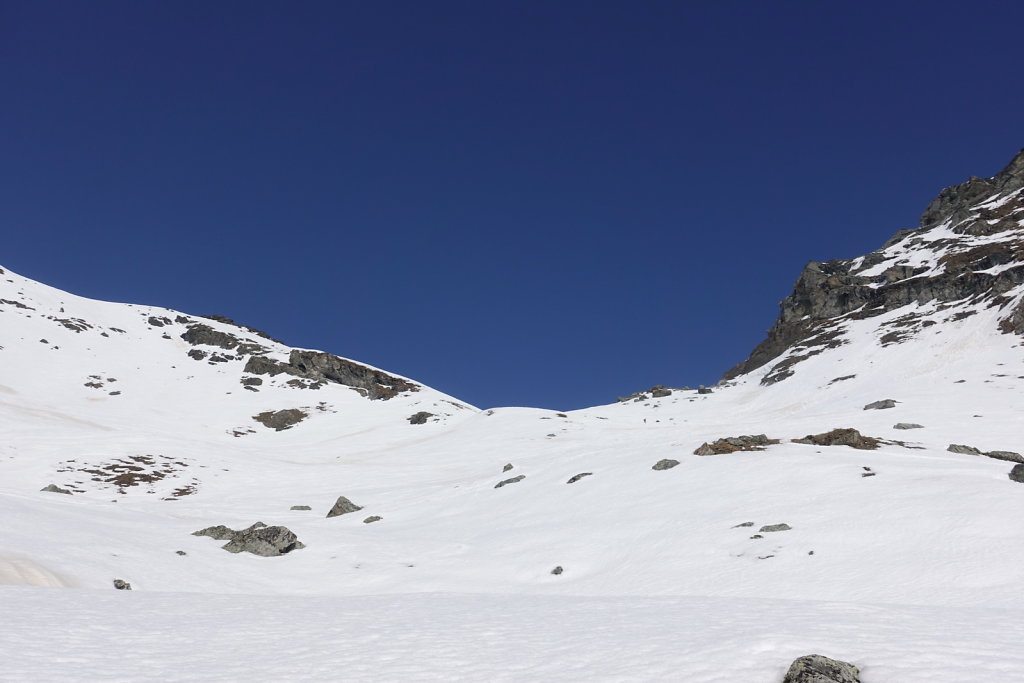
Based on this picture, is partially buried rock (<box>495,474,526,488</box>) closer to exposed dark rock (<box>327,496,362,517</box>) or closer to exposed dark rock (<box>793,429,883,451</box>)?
exposed dark rock (<box>327,496,362,517</box>)

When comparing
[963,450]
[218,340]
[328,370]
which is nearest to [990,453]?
[963,450]

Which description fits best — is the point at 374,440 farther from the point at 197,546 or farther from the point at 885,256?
the point at 885,256

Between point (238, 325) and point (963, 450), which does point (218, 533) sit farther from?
point (238, 325)

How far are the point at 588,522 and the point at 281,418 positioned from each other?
63.8 meters

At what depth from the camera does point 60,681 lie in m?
6.96

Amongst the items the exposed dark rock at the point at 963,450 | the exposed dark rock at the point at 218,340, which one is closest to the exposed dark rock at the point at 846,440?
the exposed dark rock at the point at 963,450

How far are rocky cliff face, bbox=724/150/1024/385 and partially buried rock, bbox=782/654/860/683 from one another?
64.9m

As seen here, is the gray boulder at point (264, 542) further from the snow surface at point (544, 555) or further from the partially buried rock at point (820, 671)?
the partially buried rock at point (820, 671)

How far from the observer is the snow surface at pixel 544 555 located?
8102 mm

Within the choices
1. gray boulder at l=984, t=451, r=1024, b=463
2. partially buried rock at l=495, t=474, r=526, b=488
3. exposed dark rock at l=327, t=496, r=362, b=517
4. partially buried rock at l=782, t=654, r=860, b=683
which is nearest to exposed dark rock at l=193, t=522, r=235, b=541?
exposed dark rock at l=327, t=496, r=362, b=517

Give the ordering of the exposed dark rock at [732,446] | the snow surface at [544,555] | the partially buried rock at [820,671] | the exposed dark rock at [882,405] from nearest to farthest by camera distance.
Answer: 1. the partially buried rock at [820,671]
2. the snow surface at [544,555]
3. the exposed dark rock at [732,446]
4. the exposed dark rock at [882,405]

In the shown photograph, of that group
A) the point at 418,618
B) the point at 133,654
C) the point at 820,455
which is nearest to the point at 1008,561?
the point at 820,455

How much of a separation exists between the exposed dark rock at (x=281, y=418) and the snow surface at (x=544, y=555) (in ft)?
65.5

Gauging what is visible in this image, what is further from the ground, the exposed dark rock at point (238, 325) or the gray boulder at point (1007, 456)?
the exposed dark rock at point (238, 325)
